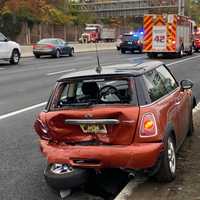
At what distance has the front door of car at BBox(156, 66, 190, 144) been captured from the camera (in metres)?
6.96

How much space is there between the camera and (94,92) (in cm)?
644

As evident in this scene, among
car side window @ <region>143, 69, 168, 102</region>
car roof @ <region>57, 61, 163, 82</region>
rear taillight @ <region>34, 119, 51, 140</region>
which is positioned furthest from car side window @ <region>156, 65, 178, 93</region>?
rear taillight @ <region>34, 119, 51, 140</region>

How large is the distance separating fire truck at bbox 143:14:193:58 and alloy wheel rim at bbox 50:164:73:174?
28.2 m

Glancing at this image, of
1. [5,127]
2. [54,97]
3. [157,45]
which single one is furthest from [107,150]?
[157,45]

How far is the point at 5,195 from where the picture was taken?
240 inches

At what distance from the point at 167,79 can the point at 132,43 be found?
3666 cm

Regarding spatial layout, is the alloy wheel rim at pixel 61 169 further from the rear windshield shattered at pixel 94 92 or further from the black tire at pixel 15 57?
the black tire at pixel 15 57

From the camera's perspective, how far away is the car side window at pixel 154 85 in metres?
6.33

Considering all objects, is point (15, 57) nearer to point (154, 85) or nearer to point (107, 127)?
point (154, 85)

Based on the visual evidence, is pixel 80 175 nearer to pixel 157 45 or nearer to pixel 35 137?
pixel 35 137

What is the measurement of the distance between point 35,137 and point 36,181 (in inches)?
102

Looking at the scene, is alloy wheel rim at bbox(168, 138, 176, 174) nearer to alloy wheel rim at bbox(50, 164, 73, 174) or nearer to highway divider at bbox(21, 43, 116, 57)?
alloy wheel rim at bbox(50, 164, 73, 174)

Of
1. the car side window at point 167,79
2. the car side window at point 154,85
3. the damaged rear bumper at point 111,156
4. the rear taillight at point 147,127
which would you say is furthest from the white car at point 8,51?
the rear taillight at point 147,127

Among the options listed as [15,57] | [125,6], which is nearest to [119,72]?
[15,57]
